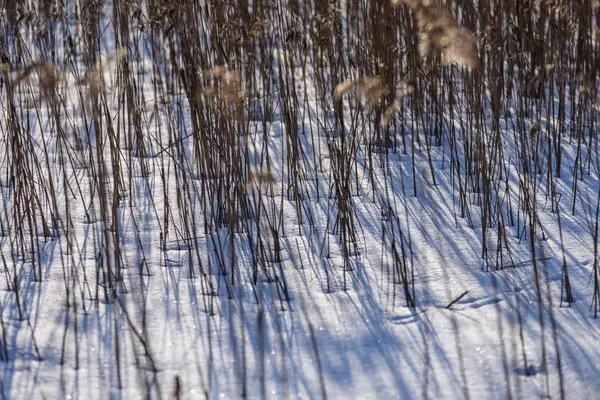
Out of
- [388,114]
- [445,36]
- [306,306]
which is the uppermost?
[445,36]

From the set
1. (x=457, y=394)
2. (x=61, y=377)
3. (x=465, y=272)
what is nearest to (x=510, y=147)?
(x=465, y=272)

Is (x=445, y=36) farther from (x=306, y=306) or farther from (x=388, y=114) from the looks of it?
(x=306, y=306)

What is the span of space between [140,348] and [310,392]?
0.31 metres

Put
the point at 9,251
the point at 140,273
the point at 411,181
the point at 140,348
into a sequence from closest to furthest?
the point at 140,348, the point at 140,273, the point at 9,251, the point at 411,181

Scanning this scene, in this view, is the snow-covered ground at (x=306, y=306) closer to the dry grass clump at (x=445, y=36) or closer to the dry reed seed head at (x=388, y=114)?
the dry reed seed head at (x=388, y=114)

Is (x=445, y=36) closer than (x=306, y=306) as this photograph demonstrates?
Yes

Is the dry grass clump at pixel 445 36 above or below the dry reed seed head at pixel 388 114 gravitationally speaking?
above

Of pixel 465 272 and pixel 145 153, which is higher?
pixel 145 153

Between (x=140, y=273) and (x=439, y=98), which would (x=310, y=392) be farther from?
(x=439, y=98)

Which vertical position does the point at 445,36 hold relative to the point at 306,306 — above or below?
above

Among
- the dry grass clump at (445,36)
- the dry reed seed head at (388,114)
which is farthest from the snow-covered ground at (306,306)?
the dry grass clump at (445,36)

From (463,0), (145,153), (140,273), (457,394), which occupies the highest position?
(463,0)

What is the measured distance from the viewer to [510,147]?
7.49 ft

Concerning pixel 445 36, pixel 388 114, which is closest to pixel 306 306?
pixel 388 114
